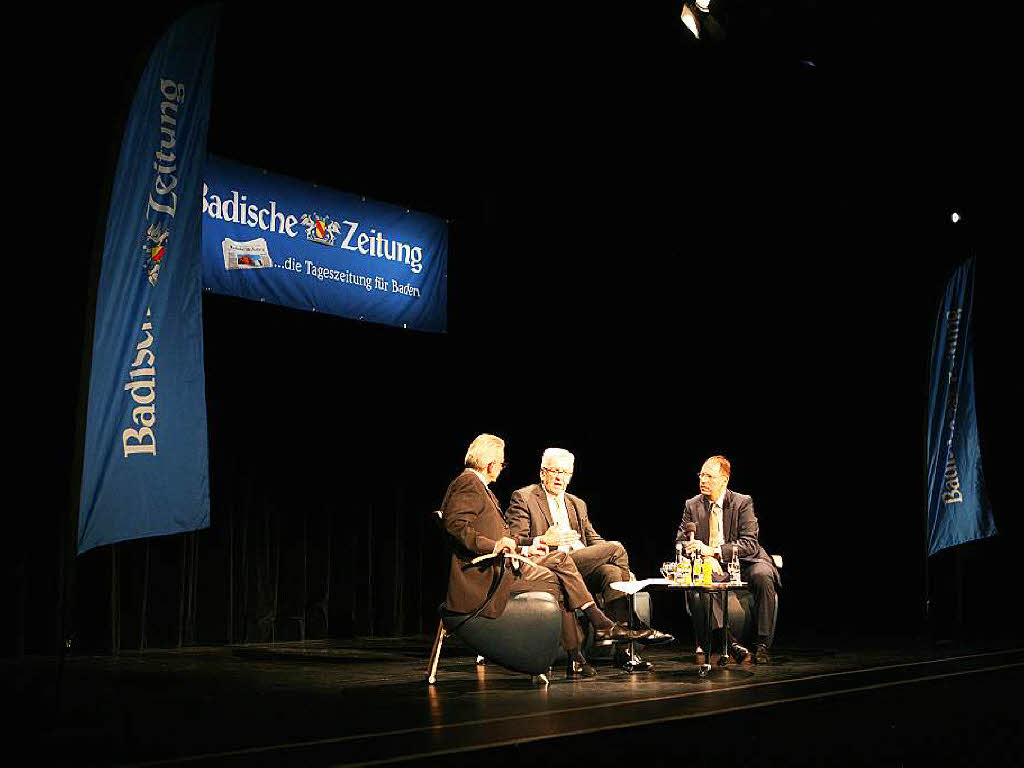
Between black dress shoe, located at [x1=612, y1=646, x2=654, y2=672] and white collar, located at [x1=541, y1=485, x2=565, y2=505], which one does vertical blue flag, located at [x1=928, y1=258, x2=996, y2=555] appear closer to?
black dress shoe, located at [x1=612, y1=646, x2=654, y2=672]

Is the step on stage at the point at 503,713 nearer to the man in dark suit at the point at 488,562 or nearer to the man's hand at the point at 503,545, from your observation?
the man in dark suit at the point at 488,562

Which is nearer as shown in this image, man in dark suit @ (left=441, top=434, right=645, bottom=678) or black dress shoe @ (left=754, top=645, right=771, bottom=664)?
man in dark suit @ (left=441, top=434, right=645, bottom=678)

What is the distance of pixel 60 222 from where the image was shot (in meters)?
7.09

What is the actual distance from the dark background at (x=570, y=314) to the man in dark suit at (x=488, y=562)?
2.54m

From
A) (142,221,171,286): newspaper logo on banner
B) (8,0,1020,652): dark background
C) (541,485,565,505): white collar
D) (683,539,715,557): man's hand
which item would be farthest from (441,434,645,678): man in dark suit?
(8,0,1020,652): dark background

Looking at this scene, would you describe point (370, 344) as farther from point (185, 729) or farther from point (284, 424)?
point (185, 729)

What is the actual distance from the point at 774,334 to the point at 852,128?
82.9 inches

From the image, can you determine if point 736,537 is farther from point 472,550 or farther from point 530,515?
point 472,550

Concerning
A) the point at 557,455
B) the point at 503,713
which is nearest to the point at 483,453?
the point at 557,455

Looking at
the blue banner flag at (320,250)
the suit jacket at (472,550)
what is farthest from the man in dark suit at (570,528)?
the blue banner flag at (320,250)

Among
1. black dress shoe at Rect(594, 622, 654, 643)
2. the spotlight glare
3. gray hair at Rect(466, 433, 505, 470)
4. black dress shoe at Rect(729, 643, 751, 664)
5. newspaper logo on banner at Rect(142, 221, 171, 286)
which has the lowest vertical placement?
black dress shoe at Rect(729, 643, 751, 664)

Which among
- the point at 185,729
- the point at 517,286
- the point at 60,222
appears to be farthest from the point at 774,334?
the point at 185,729

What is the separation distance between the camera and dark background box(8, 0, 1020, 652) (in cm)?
801

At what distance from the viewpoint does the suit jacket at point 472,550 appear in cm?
571
